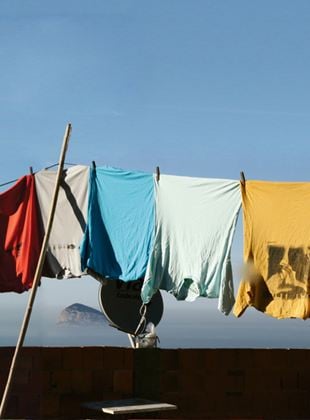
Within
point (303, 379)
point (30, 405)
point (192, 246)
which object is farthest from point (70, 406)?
point (303, 379)

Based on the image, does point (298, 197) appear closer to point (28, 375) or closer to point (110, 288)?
point (110, 288)

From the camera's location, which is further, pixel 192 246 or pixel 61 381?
pixel 192 246

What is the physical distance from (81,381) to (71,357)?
0.26 meters

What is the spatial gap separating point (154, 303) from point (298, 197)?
1.91m

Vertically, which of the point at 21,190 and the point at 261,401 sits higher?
the point at 21,190

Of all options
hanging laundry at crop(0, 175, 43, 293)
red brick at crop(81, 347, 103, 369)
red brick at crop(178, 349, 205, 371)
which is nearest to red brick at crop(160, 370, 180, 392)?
red brick at crop(178, 349, 205, 371)

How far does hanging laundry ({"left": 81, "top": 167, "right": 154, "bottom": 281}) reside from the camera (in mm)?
8734

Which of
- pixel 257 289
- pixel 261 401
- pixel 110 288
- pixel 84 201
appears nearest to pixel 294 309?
pixel 257 289

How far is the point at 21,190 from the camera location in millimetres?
9016

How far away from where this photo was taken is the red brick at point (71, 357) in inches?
320

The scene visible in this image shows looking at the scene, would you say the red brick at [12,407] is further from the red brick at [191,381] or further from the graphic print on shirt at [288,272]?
the graphic print on shirt at [288,272]

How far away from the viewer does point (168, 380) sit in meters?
8.58

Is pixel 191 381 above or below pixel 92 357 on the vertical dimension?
below

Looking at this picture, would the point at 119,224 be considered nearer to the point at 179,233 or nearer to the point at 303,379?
the point at 179,233
